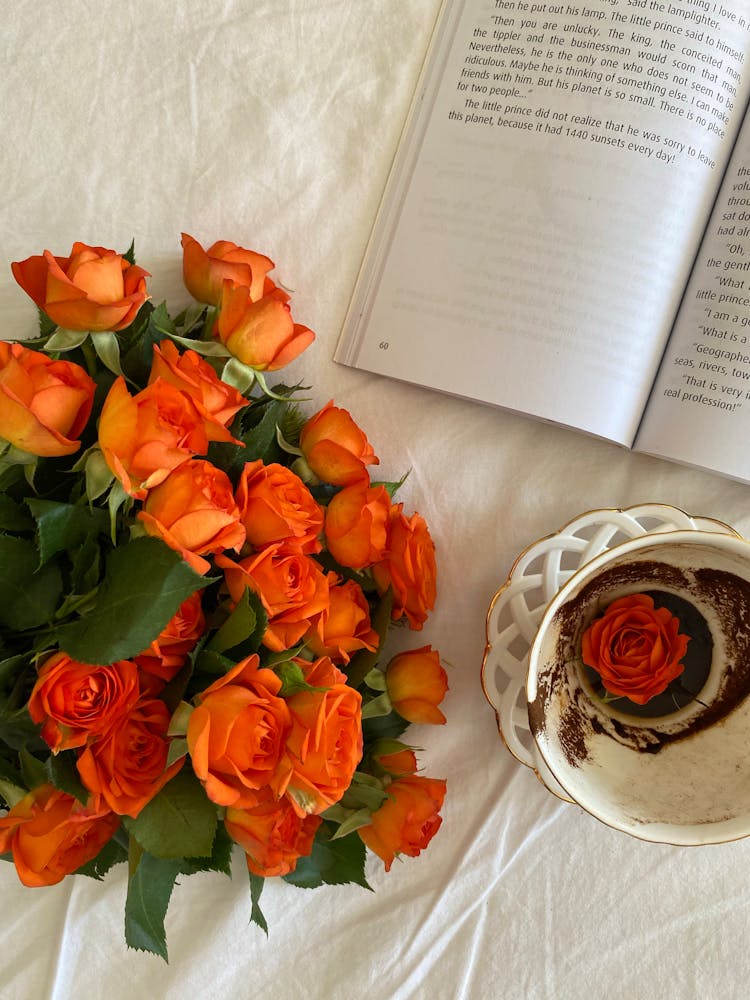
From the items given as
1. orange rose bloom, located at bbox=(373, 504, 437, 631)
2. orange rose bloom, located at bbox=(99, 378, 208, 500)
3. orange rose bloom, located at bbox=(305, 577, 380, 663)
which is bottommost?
orange rose bloom, located at bbox=(305, 577, 380, 663)

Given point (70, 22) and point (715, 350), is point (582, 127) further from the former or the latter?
point (70, 22)

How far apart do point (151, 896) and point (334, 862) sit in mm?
121

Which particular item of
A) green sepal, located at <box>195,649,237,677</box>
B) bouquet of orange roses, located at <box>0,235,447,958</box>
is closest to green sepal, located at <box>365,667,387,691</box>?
bouquet of orange roses, located at <box>0,235,447,958</box>

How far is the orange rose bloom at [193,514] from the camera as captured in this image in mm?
343

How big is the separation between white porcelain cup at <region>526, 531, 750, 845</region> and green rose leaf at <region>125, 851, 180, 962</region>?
0.21m

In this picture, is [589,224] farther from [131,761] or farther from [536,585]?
[131,761]

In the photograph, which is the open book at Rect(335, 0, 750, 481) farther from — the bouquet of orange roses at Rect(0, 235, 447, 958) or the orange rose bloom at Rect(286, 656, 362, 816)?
the orange rose bloom at Rect(286, 656, 362, 816)

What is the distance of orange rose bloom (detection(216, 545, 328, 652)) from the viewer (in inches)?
14.9

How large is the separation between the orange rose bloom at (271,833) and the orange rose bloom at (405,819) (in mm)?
61

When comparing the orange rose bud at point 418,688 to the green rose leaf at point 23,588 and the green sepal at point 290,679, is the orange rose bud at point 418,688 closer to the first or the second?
the green sepal at point 290,679

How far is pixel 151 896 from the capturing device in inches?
16.5

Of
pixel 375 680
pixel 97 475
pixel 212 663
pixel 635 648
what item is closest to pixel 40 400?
pixel 97 475

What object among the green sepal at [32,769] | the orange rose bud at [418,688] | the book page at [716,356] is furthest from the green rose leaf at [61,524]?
the book page at [716,356]

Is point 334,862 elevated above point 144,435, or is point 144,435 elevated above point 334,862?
point 144,435
